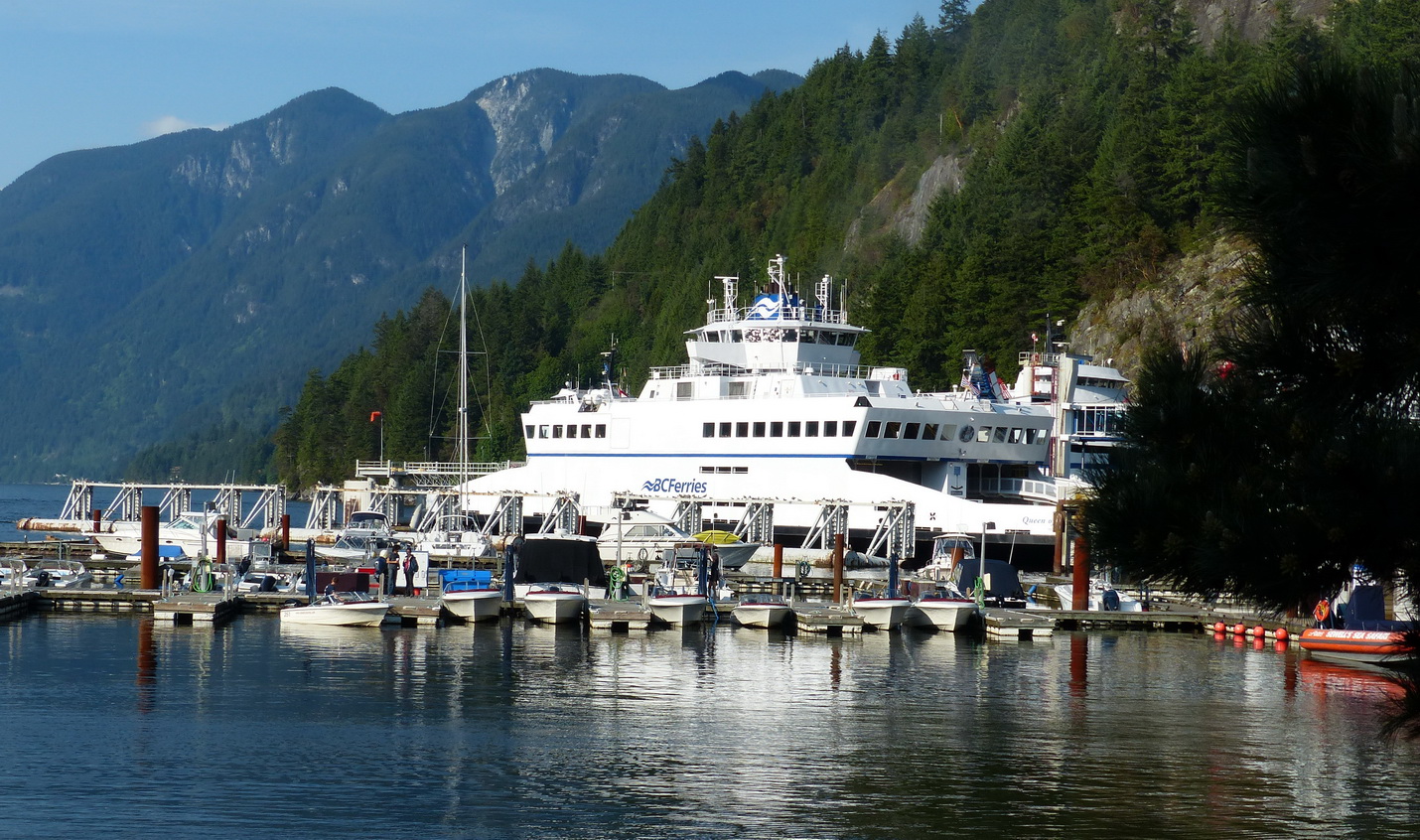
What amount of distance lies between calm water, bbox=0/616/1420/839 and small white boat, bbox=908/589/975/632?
86.4 inches

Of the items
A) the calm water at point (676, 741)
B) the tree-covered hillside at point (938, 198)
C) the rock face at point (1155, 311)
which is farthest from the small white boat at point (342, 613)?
the rock face at point (1155, 311)

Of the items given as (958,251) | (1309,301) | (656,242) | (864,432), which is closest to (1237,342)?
(1309,301)

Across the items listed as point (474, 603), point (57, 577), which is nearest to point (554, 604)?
point (474, 603)

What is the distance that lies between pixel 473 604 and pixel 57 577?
1564 cm

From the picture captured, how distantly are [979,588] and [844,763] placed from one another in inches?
794

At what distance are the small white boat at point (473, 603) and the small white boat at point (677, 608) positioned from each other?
172 inches

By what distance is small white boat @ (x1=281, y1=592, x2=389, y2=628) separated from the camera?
129 ft

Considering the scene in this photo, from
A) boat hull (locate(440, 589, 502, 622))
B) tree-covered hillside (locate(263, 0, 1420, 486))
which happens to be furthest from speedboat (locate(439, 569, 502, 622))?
tree-covered hillside (locate(263, 0, 1420, 486))

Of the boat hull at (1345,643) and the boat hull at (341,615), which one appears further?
the boat hull at (341,615)

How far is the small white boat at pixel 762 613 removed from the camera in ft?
131

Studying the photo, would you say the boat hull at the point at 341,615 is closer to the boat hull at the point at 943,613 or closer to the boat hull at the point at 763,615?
the boat hull at the point at 763,615

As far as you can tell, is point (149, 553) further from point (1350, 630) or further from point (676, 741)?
point (1350, 630)

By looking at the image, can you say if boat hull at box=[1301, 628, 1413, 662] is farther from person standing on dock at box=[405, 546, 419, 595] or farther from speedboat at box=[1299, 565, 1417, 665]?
person standing on dock at box=[405, 546, 419, 595]

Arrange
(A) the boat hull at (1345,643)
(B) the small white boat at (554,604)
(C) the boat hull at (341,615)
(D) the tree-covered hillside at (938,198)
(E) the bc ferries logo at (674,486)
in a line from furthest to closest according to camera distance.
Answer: (D) the tree-covered hillside at (938,198)
(E) the bc ferries logo at (674,486)
(B) the small white boat at (554,604)
(C) the boat hull at (341,615)
(A) the boat hull at (1345,643)
